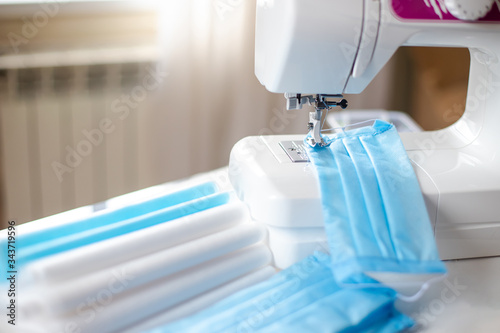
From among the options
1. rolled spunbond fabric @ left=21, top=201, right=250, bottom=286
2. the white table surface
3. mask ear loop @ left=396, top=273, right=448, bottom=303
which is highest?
rolled spunbond fabric @ left=21, top=201, right=250, bottom=286

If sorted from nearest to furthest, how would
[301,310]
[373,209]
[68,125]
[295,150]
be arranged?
[301,310] < [373,209] < [295,150] < [68,125]

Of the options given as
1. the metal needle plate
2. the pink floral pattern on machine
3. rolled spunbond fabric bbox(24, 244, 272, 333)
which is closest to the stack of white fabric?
rolled spunbond fabric bbox(24, 244, 272, 333)

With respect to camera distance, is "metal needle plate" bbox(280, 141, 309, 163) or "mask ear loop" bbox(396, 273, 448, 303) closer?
"mask ear loop" bbox(396, 273, 448, 303)

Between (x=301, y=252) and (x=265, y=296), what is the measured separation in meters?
0.14

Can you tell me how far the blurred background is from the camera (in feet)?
6.19

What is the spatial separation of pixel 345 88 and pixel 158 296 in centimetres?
49

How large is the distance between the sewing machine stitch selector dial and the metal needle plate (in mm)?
353

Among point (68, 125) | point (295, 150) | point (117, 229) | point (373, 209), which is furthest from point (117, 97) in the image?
point (373, 209)

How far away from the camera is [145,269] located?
79 cm

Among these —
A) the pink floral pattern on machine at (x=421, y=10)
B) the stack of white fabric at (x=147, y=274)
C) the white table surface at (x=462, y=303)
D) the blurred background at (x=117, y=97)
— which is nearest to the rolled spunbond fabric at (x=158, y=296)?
the stack of white fabric at (x=147, y=274)

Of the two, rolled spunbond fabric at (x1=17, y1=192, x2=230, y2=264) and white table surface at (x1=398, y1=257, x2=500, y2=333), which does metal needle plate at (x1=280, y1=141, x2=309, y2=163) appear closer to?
rolled spunbond fabric at (x1=17, y1=192, x2=230, y2=264)

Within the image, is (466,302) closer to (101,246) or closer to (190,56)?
(101,246)

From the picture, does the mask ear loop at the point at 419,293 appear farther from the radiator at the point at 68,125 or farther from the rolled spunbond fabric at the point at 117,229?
the radiator at the point at 68,125

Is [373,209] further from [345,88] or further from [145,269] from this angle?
[145,269]
